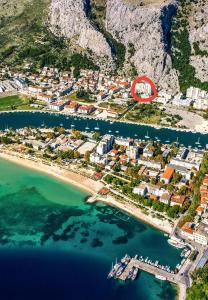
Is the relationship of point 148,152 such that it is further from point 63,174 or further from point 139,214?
point 139,214

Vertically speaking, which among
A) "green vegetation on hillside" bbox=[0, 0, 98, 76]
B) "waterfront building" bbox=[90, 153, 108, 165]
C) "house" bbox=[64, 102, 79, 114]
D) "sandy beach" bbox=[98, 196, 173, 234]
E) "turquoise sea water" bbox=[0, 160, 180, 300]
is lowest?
"turquoise sea water" bbox=[0, 160, 180, 300]

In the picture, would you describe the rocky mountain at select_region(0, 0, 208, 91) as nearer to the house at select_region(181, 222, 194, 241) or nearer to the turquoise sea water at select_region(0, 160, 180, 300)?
the turquoise sea water at select_region(0, 160, 180, 300)

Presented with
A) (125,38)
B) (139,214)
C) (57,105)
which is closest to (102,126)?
(57,105)

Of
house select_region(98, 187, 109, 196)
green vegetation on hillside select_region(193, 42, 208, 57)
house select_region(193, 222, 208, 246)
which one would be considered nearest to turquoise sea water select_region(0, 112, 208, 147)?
house select_region(98, 187, 109, 196)

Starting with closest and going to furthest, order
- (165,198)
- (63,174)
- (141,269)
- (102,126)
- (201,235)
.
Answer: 1. (141,269)
2. (201,235)
3. (165,198)
4. (63,174)
5. (102,126)

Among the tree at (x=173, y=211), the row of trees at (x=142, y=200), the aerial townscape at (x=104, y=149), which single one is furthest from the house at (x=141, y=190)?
the tree at (x=173, y=211)
